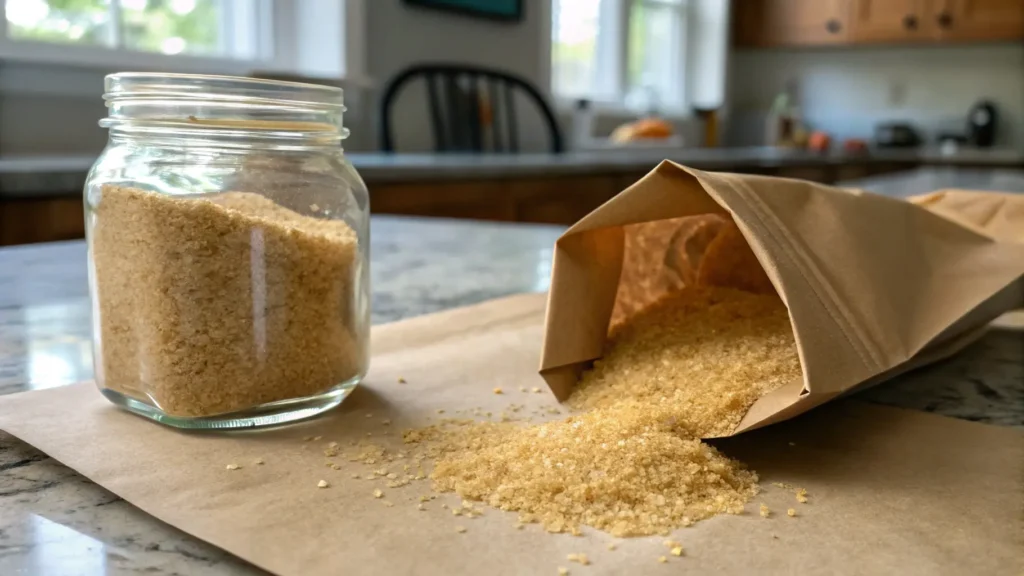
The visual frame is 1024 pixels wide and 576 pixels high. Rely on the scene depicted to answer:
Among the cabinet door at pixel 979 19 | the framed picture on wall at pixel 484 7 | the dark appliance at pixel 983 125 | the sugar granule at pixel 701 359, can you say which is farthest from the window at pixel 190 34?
the dark appliance at pixel 983 125

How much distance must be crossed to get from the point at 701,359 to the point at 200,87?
1.06 ft

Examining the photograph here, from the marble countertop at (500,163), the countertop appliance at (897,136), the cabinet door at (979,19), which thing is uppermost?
the cabinet door at (979,19)

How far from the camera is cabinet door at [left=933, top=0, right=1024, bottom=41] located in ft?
14.6

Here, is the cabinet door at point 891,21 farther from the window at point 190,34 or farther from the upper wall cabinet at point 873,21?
the window at point 190,34

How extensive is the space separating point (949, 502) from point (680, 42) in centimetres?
499

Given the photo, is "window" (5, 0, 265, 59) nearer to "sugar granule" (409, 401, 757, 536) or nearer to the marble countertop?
the marble countertop

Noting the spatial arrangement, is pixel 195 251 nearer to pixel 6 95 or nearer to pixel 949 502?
pixel 949 502

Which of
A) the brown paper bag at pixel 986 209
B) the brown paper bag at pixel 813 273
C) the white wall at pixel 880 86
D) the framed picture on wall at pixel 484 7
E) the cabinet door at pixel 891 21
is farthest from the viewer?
the white wall at pixel 880 86

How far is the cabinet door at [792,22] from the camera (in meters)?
4.98

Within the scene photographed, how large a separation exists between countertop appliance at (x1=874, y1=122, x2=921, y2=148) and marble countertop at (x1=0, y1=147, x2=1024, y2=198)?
9 centimetres

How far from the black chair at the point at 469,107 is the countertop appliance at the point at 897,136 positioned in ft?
8.11

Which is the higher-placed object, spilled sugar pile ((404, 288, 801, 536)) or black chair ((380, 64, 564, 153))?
black chair ((380, 64, 564, 153))

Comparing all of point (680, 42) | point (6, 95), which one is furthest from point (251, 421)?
point (680, 42)

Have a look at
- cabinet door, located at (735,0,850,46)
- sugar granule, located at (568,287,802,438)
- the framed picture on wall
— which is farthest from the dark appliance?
sugar granule, located at (568,287,802,438)
